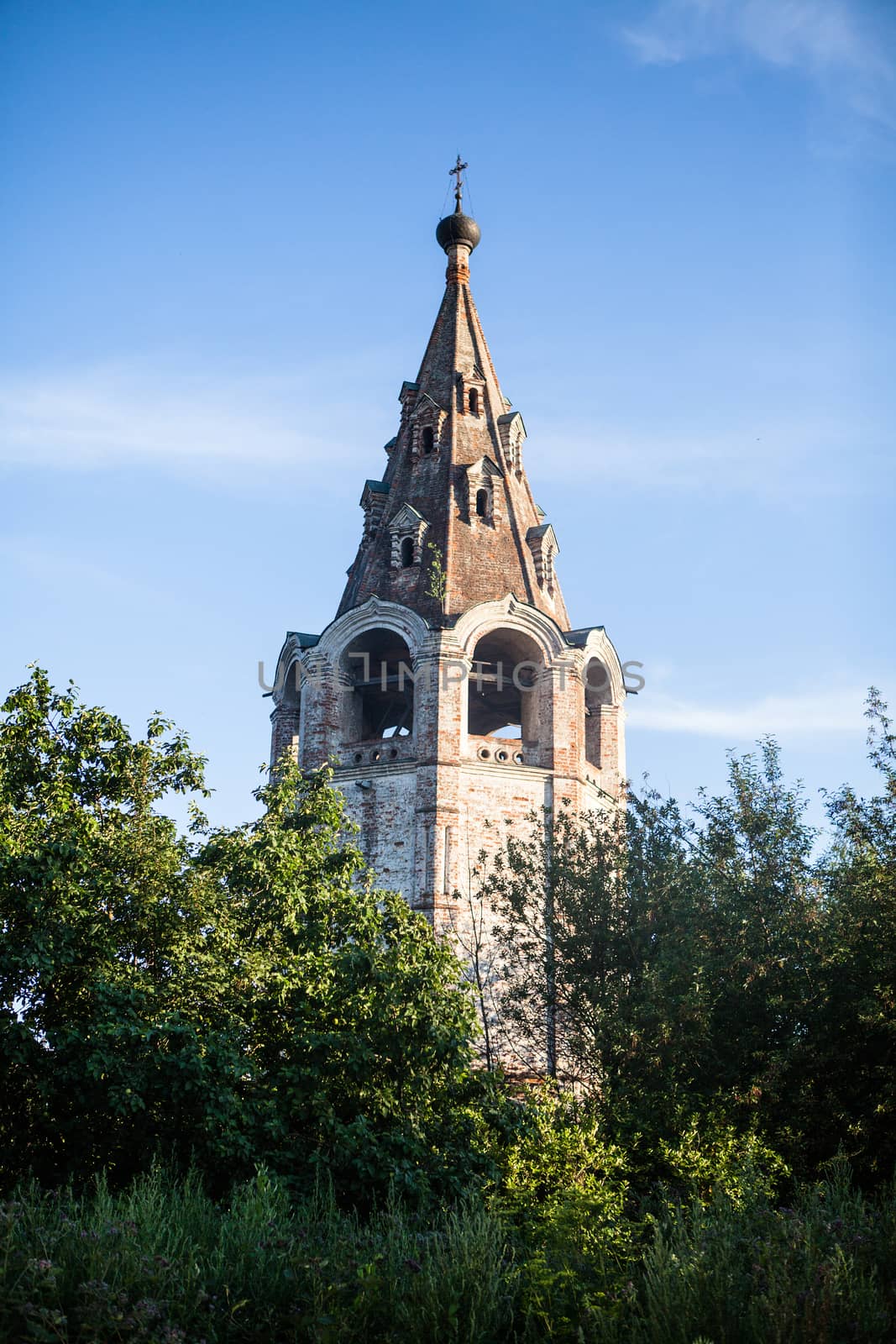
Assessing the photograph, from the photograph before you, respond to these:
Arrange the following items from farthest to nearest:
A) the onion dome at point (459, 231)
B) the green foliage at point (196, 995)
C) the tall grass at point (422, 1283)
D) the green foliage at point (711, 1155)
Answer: the onion dome at point (459, 231) → the green foliage at point (711, 1155) → the green foliage at point (196, 995) → the tall grass at point (422, 1283)

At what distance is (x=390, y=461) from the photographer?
30.5 meters

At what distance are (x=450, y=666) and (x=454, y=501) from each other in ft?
14.9

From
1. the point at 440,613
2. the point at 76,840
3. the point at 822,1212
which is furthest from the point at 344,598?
the point at 822,1212

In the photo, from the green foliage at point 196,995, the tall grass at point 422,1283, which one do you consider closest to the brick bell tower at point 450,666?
the green foliage at point 196,995

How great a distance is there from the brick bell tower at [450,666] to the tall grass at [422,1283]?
12854 millimetres

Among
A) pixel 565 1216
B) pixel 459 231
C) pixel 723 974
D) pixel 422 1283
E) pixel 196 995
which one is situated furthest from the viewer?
pixel 459 231

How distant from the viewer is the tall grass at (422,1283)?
8555 millimetres

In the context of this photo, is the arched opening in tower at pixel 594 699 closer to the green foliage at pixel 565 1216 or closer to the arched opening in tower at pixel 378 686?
the arched opening in tower at pixel 378 686

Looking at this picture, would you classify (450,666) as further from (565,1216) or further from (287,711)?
(565,1216)

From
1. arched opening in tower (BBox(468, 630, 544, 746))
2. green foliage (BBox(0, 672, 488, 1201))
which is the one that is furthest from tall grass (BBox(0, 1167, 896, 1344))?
arched opening in tower (BBox(468, 630, 544, 746))

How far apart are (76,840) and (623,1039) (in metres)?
7.79

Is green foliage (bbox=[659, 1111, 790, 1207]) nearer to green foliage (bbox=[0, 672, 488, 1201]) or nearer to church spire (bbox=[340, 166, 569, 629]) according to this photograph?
green foliage (bbox=[0, 672, 488, 1201])

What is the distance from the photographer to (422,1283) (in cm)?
945

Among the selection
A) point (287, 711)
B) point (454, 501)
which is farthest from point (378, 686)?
point (454, 501)
